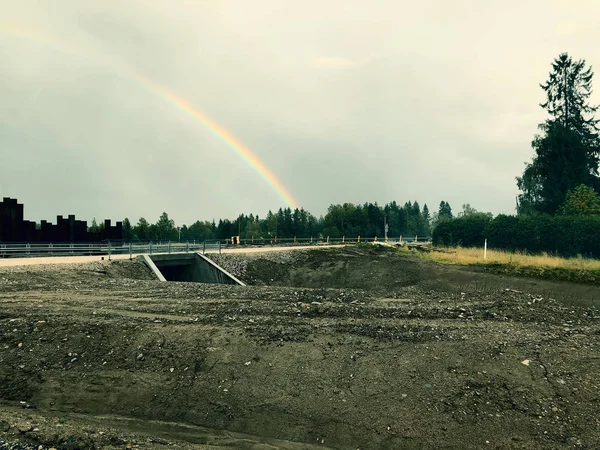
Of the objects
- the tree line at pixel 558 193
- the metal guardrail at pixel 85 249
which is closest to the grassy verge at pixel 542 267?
the tree line at pixel 558 193

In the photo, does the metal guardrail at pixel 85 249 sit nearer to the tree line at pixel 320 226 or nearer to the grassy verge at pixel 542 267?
the grassy verge at pixel 542 267

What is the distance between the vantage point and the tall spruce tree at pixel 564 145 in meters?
51.0

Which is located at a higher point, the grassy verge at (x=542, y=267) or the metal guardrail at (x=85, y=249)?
the metal guardrail at (x=85, y=249)

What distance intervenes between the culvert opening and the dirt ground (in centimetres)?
1265

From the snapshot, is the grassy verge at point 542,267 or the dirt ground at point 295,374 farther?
the grassy verge at point 542,267

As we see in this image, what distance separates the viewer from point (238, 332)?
420 inches

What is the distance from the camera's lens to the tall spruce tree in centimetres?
5100

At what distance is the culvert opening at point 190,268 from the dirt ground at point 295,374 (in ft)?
41.5

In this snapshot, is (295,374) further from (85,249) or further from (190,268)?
(85,249)

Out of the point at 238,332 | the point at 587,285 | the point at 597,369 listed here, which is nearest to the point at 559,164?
the point at 587,285

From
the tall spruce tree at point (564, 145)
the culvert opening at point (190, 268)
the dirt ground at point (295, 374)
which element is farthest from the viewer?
the tall spruce tree at point (564, 145)

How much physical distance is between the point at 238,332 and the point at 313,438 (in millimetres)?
3953

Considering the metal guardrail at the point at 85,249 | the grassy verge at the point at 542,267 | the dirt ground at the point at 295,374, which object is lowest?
the dirt ground at the point at 295,374

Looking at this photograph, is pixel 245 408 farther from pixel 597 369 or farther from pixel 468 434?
pixel 597 369
